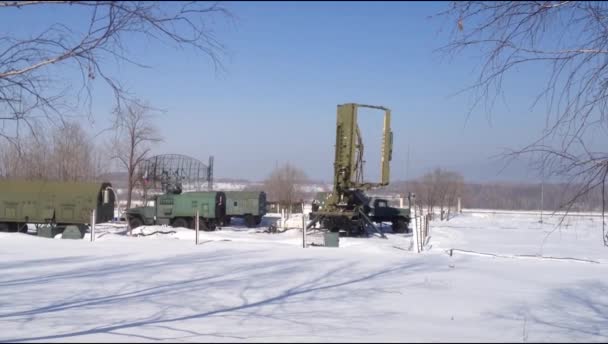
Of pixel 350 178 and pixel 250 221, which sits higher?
pixel 350 178

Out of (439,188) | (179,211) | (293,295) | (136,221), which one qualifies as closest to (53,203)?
(136,221)

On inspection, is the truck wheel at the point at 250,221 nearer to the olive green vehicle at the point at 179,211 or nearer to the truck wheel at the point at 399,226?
the olive green vehicle at the point at 179,211

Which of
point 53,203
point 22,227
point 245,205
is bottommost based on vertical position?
point 22,227

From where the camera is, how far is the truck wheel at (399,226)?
103 feet

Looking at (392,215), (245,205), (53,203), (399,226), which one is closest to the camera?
(53,203)

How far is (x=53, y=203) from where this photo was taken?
81.0ft

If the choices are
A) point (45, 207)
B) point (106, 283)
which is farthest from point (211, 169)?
point (106, 283)

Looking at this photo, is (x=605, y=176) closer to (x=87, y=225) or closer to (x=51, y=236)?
(x=51, y=236)

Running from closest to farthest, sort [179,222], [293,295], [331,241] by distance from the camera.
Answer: [293,295] < [331,241] < [179,222]

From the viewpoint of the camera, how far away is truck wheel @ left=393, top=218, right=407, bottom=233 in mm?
31297

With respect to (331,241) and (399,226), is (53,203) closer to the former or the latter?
(331,241)

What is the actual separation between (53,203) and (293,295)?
17869 millimetres

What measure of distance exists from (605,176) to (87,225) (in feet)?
75.7

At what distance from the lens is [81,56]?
5723 mm
